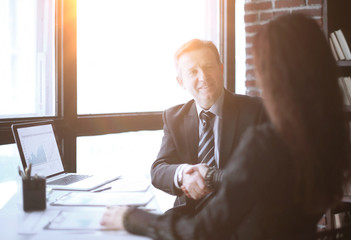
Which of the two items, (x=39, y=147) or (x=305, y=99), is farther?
(x=39, y=147)

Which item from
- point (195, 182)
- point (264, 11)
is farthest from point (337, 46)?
point (195, 182)

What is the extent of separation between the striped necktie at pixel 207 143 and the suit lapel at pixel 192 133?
0.03 m

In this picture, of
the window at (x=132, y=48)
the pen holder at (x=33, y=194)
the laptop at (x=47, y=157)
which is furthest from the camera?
the window at (x=132, y=48)

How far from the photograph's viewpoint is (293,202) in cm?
100

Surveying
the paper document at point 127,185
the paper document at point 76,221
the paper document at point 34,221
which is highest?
the paper document at point 76,221

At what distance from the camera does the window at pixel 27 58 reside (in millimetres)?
2029

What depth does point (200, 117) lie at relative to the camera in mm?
2094

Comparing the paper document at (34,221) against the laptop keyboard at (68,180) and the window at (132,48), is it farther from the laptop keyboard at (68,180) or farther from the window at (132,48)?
the window at (132,48)

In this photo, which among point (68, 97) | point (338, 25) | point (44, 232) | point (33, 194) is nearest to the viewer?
point (44, 232)

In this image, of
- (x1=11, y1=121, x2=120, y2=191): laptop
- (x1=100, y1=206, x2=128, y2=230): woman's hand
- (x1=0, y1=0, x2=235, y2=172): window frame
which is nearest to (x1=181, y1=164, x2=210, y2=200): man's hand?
(x1=11, y1=121, x2=120, y2=191): laptop

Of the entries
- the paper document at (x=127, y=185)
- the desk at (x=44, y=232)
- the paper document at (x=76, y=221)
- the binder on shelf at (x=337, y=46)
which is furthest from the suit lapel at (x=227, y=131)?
the binder on shelf at (x=337, y=46)

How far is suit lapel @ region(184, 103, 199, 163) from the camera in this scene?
81.1 inches

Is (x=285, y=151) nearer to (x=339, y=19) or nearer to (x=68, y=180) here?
(x=68, y=180)

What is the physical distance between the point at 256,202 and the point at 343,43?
1964 millimetres
